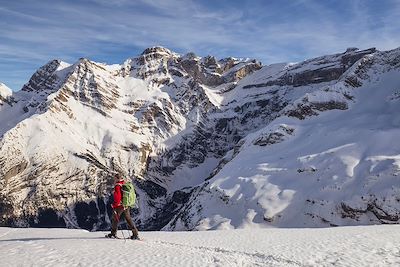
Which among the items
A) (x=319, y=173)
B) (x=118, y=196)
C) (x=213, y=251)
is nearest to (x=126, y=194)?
(x=118, y=196)

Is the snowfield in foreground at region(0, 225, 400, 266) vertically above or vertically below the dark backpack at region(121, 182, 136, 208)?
below

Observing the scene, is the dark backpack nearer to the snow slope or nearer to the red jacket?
the red jacket

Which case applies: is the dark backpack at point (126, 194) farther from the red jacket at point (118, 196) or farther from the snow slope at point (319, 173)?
the snow slope at point (319, 173)

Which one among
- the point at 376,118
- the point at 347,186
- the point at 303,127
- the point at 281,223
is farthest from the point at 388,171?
the point at 303,127

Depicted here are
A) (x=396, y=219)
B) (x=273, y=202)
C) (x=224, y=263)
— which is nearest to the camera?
(x=224, y=263)

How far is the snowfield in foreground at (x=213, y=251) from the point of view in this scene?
2059 cm

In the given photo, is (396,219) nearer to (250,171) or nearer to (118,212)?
(250,171)

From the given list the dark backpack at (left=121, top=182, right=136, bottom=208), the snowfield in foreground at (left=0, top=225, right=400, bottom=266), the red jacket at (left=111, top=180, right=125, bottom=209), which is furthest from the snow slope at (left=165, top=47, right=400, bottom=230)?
the red jacket at (left=111, top=180, right=125, bottom=209)

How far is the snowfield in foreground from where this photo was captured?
2059 centimetres

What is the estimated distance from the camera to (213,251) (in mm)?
23656

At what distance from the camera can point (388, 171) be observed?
10394 cm

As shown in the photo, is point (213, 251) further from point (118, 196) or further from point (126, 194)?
point (118, 196)

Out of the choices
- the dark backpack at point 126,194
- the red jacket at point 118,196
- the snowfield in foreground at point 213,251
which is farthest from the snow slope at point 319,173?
the red jacket at point 118,196

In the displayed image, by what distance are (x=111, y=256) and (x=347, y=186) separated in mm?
93787
